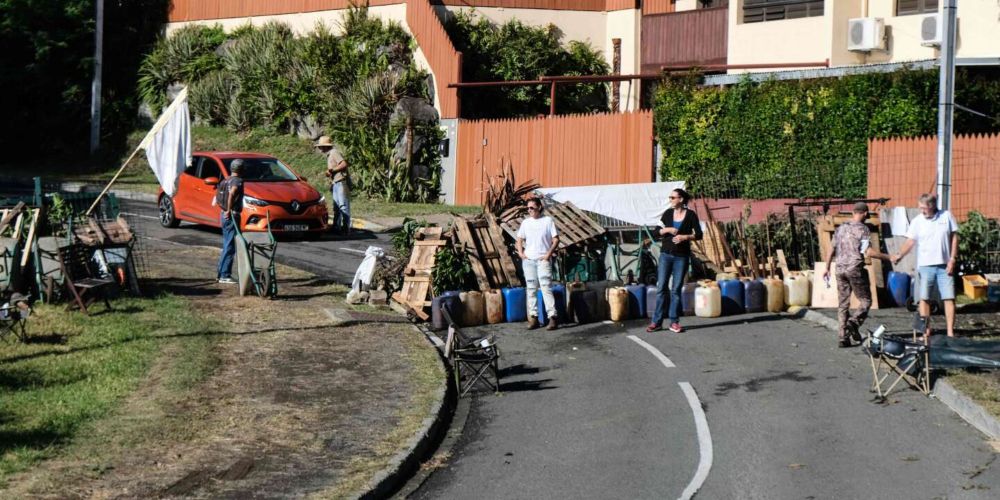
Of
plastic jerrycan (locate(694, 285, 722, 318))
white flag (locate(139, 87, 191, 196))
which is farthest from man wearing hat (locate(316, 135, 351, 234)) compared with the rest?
plastic jerrycan (locate(694, 285, 722, 318))

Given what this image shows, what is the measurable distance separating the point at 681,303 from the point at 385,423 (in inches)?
258

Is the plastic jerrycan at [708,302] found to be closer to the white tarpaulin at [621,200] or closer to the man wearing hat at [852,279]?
the man wearing hat at [852,279]

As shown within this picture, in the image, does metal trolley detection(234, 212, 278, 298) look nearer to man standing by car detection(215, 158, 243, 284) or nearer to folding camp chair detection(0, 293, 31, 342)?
man standing by car detection(215, 158, 243, 284)

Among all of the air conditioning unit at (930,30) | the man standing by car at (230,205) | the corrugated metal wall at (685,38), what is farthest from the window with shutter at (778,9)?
the man standing by car at (230,205)

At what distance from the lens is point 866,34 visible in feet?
96.7

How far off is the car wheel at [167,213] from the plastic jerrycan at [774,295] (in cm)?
1281

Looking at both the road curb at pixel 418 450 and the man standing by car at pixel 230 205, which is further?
the man standing by car at pixel 230 205

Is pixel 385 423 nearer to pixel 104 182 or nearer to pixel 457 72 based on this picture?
pixel 457 72

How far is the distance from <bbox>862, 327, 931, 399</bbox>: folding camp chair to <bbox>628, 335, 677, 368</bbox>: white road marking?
7.56 feet

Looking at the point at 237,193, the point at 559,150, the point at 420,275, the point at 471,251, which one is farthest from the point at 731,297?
the point at 559,150

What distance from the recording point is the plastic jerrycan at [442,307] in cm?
1642

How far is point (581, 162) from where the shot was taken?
30422 mm

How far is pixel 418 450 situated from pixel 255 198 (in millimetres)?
13941

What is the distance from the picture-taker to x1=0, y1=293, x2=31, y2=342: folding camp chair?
45.9ft
